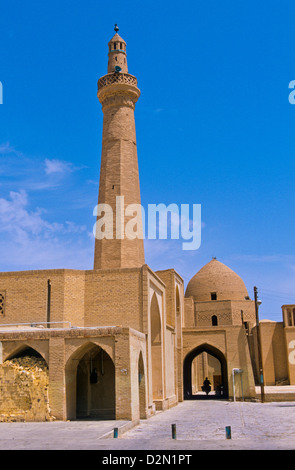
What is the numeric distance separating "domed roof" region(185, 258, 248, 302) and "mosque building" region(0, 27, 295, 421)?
→ 1035 centimetres

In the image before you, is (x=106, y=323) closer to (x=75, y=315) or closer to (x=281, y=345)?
(x=75, y=315)

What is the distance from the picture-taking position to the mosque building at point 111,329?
17.0 meters

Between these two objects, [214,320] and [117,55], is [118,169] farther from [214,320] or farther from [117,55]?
[214,320]

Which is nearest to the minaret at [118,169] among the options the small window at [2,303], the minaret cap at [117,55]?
the minaret cap at [117,55]

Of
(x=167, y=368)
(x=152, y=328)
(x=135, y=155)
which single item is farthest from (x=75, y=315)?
(x=135, y=155)

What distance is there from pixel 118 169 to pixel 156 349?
8.58 metres

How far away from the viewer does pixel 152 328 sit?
77.9ft

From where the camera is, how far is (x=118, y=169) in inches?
990

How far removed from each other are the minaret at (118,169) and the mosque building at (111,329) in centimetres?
5

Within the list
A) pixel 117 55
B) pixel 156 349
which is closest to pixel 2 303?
pixel 156 349

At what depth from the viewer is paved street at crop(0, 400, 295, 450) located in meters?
11.3

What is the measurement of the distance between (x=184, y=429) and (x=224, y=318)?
81.5ft

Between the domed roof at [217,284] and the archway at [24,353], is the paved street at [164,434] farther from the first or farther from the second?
the domed roof at [217,284]

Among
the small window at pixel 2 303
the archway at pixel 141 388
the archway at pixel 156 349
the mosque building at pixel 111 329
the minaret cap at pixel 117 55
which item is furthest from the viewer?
the minaret cap at pixel 117 55
